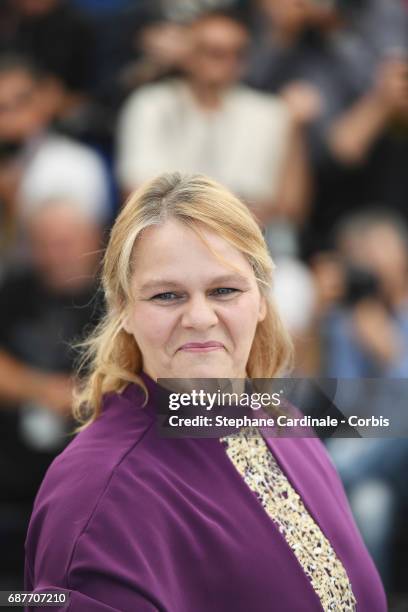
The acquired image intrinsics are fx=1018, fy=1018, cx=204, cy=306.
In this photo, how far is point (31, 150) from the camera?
4180 mm

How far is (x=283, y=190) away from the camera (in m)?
4.18

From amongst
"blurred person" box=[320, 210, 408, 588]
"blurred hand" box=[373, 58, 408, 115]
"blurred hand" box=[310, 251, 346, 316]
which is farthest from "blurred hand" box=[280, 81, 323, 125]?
"blurred hand" box=[310, 251, 346, 316]

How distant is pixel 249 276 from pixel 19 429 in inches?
79.8

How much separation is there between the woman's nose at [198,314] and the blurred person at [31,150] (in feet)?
8.24

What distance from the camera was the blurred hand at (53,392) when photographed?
342cm

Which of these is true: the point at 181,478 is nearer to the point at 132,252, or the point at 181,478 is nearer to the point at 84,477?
the point at 84,477

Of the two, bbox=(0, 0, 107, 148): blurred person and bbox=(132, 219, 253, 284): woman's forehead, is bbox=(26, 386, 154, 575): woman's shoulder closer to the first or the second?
bbox=(132, 219, 253, 284): woman's forehead

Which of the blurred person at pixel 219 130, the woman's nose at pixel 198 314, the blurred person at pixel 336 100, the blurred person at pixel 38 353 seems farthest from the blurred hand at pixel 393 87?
the woman's nose at pixel 198 314

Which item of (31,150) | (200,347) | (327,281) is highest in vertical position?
(31,150)

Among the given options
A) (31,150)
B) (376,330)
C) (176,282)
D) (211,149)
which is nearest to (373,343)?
(376,330)

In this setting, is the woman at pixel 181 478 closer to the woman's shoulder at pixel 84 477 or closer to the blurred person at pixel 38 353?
the woman's shoulder at pixel 84 477

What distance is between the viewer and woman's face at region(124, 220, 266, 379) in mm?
1511

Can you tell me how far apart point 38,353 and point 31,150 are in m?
1.07

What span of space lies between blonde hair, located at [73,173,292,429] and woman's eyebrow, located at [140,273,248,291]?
47 millimetres
